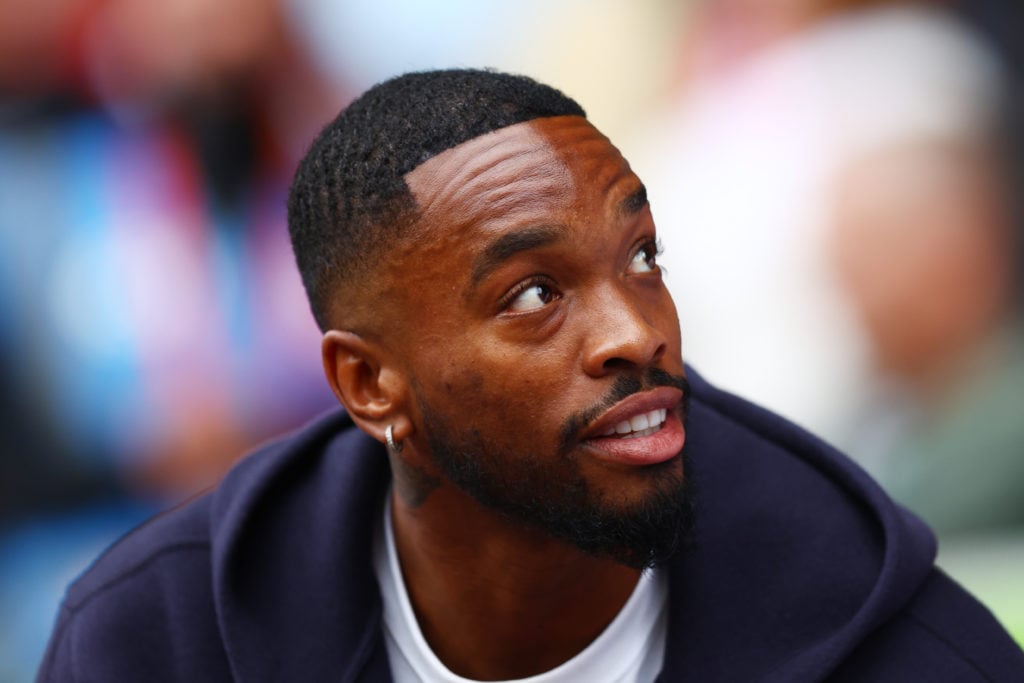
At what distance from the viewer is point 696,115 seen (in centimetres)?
504

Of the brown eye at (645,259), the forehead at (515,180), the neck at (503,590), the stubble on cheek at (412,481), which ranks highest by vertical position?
the forehead at (515,180)

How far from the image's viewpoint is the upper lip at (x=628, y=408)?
2.30 m

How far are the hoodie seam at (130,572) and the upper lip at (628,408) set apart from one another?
1.03 metres

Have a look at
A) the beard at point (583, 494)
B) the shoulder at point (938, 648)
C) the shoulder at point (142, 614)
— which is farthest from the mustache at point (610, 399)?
the shoulder at point (142, 614)

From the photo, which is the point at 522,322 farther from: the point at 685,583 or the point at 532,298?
the point at 685,583

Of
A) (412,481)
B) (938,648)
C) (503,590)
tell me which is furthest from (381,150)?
(938,648)

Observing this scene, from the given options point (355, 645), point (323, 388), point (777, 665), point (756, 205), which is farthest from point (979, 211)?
point (355, 645)

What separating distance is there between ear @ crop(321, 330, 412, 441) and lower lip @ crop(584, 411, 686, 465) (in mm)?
417

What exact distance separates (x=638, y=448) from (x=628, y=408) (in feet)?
0.28

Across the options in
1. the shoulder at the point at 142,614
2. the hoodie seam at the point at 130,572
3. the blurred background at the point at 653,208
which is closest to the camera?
the shoulder at the point at 142,614

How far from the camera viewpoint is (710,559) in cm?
262

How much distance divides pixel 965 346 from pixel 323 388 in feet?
8.28

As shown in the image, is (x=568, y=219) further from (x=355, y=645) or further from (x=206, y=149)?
(x=206, y=149)

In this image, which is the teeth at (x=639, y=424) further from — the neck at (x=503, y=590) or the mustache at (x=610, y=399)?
the neck at (x=503, y=590)
